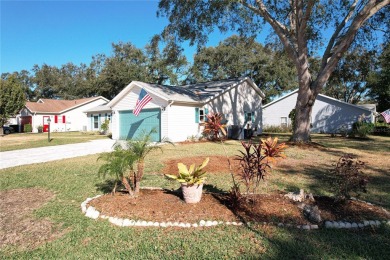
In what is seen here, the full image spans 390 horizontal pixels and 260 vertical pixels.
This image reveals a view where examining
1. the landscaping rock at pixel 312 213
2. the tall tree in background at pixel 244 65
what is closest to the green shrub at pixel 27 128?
the tall tree in background at pixel 244 65

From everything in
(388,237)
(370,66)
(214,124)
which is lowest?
(388,237)

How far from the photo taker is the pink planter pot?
4.60 m

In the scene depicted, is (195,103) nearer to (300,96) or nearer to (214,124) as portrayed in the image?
(300,96)

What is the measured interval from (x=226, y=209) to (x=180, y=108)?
1267 cm

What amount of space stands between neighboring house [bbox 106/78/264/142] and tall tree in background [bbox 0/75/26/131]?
17392 mm

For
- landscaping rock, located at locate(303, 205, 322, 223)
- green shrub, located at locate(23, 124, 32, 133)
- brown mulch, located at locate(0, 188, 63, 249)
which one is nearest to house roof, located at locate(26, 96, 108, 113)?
green shrub, located at locate(23, 124, 32, 133)

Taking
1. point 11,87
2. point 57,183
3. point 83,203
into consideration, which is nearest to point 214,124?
point 83,203

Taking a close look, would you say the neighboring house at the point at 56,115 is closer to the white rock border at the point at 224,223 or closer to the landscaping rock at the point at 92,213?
the landscaping rock at the point at 92,213

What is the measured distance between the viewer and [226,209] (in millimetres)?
4492

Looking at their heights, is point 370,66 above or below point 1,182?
above

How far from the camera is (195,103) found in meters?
17.4

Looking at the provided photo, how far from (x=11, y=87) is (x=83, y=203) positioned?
31857 mm

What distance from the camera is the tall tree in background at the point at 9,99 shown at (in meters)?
29.1

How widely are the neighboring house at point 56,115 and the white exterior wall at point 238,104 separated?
22.3m
